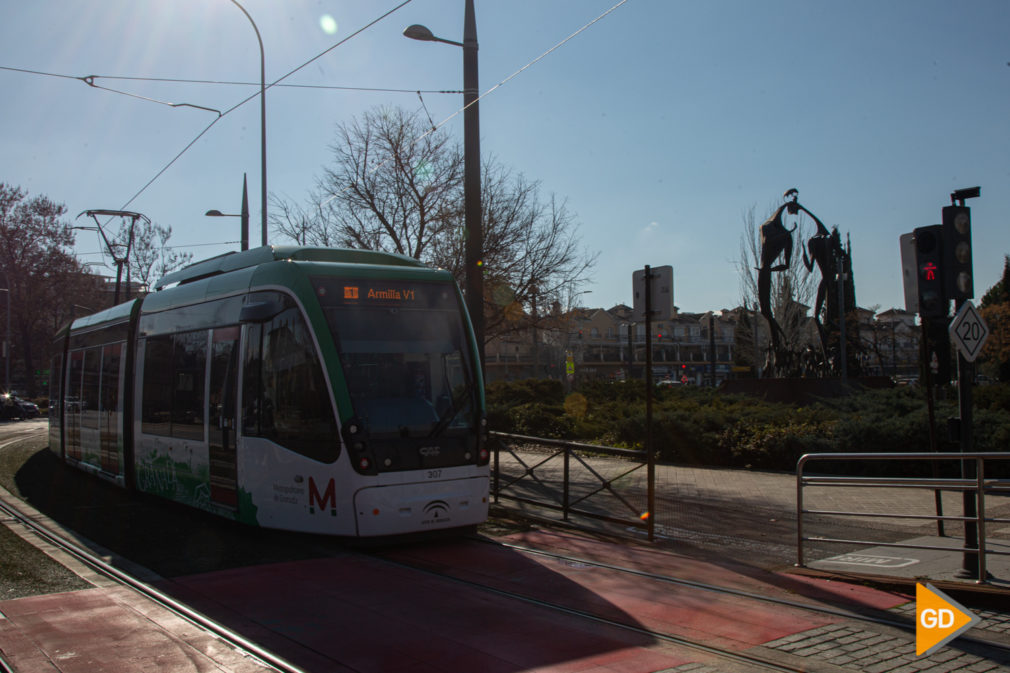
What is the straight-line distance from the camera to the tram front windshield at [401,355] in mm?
8516

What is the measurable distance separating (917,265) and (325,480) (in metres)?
6.23

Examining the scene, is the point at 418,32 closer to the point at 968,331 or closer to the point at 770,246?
the point at 968,331

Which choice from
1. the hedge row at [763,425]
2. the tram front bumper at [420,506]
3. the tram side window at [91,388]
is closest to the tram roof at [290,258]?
the tram front bumper at [420,506]

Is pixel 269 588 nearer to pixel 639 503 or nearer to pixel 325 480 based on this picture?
pixel 325 480

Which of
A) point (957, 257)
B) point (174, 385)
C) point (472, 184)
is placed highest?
point (472, 184)

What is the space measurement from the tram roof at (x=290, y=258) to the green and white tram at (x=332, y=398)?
0.02 meters

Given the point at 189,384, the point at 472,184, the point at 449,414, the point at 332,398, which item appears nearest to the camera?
the point at 332,398

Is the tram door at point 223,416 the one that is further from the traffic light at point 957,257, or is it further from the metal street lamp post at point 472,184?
the traffic light at point 957,257

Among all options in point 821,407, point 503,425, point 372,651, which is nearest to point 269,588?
point 372,651

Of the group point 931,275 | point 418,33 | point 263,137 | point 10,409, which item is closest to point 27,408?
point 10,409

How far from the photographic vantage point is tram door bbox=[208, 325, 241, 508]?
9.62 m

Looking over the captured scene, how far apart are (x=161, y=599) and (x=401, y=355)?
3.31 m

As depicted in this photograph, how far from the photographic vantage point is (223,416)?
9.77m

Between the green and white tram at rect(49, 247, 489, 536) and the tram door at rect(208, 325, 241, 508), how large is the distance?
24 mm
